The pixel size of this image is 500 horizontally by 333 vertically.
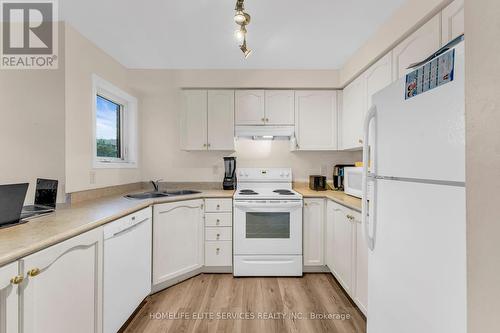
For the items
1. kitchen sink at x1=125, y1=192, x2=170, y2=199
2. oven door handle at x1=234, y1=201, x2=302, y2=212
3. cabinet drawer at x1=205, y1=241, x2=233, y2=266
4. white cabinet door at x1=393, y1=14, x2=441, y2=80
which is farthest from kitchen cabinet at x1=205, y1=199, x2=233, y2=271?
white cabinet door at x1=393, y1=14, x2=441, y2=80

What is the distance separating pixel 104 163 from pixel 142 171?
0.71 meters

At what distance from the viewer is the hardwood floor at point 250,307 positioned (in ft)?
5.51

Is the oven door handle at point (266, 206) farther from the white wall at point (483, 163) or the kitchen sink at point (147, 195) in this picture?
the white wall at point (483, 163)

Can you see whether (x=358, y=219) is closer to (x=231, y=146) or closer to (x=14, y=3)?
(x=231, y=146)

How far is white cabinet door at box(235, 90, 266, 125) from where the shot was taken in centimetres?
281

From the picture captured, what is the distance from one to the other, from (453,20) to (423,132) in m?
0.99

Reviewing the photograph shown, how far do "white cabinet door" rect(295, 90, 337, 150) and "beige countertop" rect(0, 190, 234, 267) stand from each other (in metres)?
1.99

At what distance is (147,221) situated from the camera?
1951 millimetres

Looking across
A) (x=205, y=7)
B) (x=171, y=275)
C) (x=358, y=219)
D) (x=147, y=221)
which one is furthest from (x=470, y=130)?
(x=171, y=275)

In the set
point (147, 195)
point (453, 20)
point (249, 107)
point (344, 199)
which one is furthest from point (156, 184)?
point (453, 20)

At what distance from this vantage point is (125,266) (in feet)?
5.33

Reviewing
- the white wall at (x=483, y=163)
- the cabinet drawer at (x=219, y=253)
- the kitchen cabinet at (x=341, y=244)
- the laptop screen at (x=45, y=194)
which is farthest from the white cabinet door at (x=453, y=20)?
the laptop screen at (x=45, y=194)

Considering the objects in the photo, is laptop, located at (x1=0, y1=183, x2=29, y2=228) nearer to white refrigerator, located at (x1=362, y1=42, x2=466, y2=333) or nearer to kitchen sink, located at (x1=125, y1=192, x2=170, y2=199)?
kitchen sink, located at (x1=125, y1=192, x2=170, y2=199)

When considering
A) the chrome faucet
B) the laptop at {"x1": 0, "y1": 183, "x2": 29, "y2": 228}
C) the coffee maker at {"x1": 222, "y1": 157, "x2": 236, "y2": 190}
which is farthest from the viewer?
the coffee maker at {"x1": 222, "y1": 157, "x2": 236, "y2": 190}
